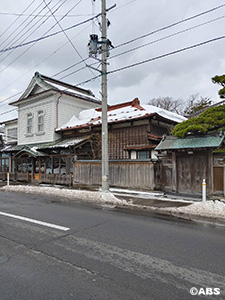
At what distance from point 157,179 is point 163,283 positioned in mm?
9418

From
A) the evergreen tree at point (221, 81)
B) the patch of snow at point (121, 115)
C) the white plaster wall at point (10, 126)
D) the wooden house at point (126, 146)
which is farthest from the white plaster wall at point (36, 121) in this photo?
the evergreen tree at point (221, 81)

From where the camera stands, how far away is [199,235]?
5.41 meters

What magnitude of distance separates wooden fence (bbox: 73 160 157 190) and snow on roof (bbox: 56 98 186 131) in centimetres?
358

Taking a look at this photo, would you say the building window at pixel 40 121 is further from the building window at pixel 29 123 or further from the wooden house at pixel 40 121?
the building window at pixel 29 123

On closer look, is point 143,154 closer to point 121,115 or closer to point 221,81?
point 121,115

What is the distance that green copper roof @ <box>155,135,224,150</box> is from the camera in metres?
10.3

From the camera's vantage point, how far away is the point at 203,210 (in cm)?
777

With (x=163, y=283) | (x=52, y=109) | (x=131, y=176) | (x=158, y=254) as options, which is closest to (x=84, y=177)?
(x=131, y=176)

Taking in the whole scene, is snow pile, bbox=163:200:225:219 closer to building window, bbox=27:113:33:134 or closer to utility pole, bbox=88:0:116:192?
utility pole, bbox=88:0:116:192

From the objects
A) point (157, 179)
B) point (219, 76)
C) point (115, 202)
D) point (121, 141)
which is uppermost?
→ point (219, 76)

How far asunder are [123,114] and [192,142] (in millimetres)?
7377

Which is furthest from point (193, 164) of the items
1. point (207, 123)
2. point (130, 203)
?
point (130, 203)

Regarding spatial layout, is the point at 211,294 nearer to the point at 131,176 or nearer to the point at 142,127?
the point at 131,176

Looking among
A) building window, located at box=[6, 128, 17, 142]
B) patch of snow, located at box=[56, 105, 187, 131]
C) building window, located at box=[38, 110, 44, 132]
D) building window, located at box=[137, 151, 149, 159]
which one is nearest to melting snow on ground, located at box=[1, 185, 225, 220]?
building window, located at box=[137, 151, 149, 159]
